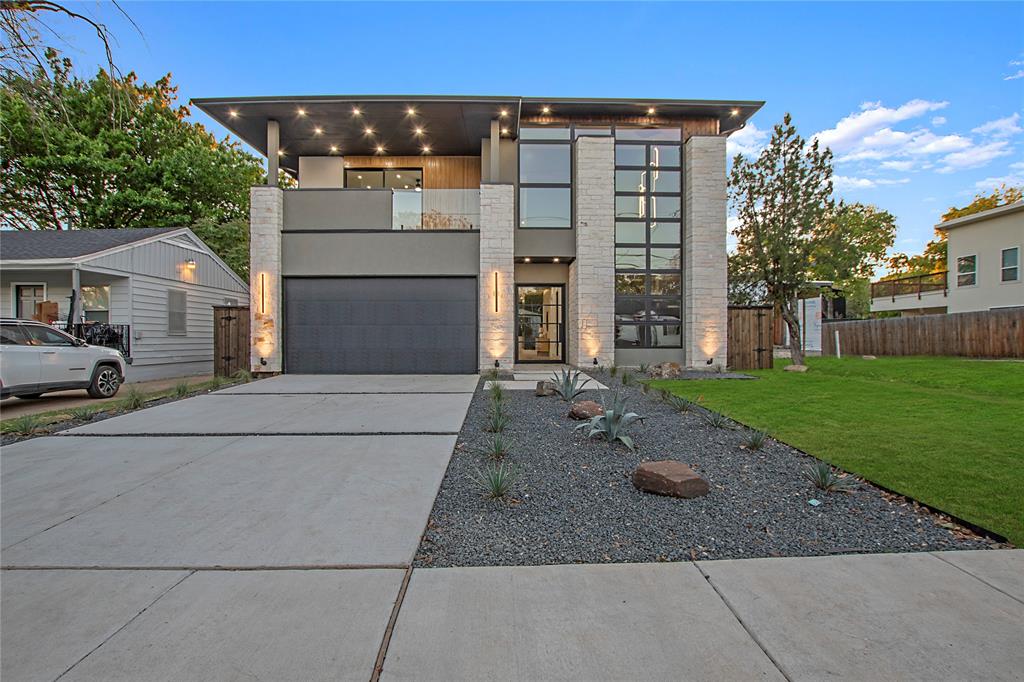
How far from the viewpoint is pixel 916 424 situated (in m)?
5.65

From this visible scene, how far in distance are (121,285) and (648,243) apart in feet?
47.7

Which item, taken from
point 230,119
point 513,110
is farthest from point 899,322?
point 230,119

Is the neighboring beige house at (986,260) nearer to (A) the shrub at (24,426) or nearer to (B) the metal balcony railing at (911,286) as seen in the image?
(B) the metal balcony railing at (911,286)

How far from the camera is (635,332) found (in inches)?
511

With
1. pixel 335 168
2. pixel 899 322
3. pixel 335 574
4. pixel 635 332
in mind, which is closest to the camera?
pixel 335 574

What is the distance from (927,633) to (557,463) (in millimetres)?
2742

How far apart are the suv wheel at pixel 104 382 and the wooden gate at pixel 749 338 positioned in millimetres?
14973

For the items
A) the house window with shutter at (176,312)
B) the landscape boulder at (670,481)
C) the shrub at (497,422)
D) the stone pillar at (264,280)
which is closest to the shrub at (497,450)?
the shrub at (497,422)

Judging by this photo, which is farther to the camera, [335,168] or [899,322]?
[899,322]

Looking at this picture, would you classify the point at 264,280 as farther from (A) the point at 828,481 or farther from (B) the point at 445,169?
(A) the point at 828,481

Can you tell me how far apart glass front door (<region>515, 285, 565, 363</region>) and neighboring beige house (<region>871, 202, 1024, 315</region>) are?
17301mm

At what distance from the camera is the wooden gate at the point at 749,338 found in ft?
42.3

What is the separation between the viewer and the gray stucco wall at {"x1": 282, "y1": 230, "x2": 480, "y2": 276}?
11.7 meters

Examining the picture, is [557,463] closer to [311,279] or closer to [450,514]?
[450,514]
